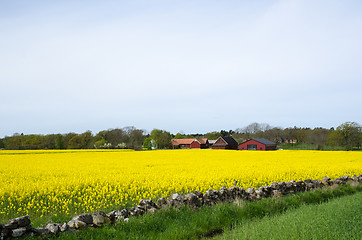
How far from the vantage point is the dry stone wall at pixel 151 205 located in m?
5.99

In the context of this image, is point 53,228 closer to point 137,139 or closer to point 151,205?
point 151,205

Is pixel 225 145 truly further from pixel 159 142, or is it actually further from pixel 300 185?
pixel 300 185

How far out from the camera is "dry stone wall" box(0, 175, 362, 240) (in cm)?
599

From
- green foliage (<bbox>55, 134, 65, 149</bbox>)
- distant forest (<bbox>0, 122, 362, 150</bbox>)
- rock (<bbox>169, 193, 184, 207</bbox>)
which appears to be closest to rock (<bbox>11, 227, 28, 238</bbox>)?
rock (<bbox>169, 193, 184, 207</bbox>)

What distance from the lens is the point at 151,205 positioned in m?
8.28

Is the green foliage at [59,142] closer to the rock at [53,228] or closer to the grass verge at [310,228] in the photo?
the rock at [53,228]

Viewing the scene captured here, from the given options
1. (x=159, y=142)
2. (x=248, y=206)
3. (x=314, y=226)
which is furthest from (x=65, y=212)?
(x=159, y=142)

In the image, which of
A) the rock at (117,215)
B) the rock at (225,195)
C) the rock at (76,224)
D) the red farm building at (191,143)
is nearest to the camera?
the rock at (76,224)

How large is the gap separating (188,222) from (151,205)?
1.42 m

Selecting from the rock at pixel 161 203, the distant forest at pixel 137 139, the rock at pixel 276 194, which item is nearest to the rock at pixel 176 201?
the rock at pixel 161 203

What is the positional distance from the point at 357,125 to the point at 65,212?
82050 millimetres

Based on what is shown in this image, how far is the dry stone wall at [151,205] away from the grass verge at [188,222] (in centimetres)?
27

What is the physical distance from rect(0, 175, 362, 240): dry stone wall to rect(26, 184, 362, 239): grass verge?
0.27 m

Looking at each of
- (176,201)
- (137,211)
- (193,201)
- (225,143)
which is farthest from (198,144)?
(137,211)
